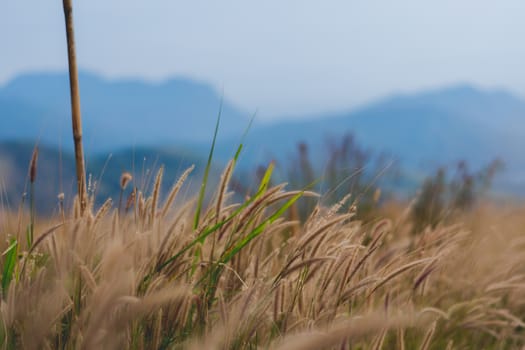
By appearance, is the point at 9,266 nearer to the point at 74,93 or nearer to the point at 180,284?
the point at 180,284

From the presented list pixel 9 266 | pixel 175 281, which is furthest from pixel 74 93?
pixel 175 281

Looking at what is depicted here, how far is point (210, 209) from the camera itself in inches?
92.0

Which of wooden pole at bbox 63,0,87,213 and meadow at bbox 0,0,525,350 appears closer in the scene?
meadow at bbox 0,0,525,350

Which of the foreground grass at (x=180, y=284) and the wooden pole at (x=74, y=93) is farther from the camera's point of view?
the wooden pole at (x=74, y=93)

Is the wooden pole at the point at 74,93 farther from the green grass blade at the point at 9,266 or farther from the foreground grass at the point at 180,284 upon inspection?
the green grass blade at the point at 9,266

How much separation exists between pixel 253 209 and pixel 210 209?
16.7 inches

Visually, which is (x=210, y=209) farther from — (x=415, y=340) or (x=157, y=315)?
(x=415, y=340)

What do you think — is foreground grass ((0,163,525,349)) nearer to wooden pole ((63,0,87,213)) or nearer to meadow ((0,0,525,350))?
meadow ((0,0,525,350))

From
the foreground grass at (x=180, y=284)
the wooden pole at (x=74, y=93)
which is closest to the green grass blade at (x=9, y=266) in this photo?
the foreground grass at (x=180, y=284)

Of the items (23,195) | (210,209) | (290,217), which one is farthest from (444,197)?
(23,195)

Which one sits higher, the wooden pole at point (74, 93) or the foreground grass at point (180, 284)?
the wooden pole at point (74, 93)

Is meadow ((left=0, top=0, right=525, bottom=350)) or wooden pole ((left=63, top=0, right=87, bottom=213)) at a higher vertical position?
wooden pole ((left=63, top=0, right=87, bottom=213))

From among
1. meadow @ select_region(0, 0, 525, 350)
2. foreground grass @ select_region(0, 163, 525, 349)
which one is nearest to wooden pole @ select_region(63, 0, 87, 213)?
meadow @ select_region(0, 0, 525, 350)

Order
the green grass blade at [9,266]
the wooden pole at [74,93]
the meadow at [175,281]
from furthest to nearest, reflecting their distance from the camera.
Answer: the wooden pole at [74,93]
the green grass blade at [9,266]
the meadow at [175,281]
